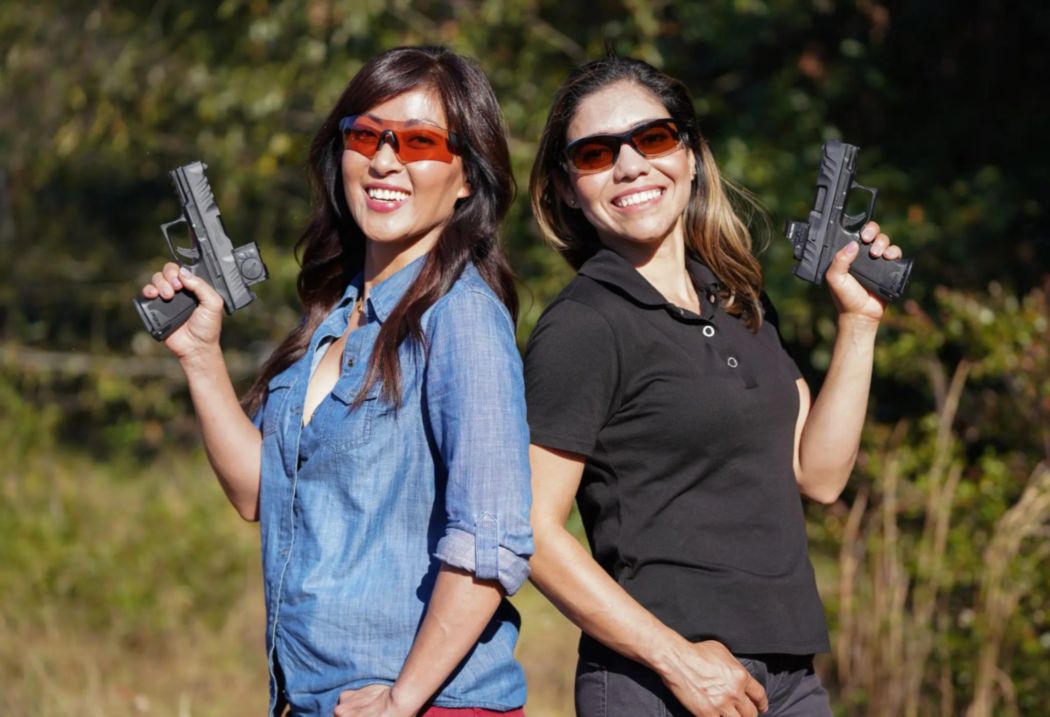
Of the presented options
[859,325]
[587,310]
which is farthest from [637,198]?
[859,325]

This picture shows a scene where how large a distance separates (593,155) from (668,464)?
0.56 metres

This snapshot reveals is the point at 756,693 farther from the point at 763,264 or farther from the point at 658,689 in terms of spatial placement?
the point at 763,264

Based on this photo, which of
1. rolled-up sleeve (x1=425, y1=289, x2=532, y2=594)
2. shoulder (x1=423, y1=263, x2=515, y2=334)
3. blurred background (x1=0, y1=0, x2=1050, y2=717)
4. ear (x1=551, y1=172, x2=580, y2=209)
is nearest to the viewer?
rolled-up sleeve (x1=425, y1=289, x2=532, y2=594)

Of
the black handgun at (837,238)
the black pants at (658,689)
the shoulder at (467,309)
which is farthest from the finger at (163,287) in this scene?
the black handgun at (837,238)

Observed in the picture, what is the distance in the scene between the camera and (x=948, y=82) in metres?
5.86

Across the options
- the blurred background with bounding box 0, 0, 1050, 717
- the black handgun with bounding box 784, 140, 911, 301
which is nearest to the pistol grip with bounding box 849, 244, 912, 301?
the black handgun with bounding box 784, 140, 911, 301

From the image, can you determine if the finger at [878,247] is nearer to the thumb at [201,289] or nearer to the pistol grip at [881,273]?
the pistol grip at [881,273]

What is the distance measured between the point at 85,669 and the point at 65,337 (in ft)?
11.5

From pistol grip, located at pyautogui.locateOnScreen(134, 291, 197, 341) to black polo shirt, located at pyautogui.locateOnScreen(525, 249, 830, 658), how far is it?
573mm

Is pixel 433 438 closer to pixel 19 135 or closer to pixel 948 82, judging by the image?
pixel 948 82

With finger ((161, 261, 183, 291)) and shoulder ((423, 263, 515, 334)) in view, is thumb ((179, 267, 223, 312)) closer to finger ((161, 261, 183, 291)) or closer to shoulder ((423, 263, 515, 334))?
finger ((161, 261, 183, 291))

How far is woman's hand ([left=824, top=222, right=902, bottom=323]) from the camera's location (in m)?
2.29

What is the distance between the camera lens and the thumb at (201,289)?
2164 mm

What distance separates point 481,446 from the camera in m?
1.87
